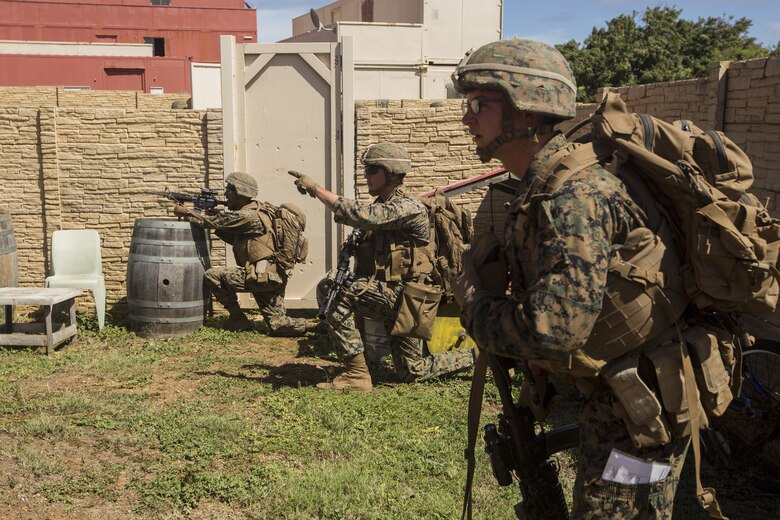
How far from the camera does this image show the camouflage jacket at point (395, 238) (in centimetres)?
584

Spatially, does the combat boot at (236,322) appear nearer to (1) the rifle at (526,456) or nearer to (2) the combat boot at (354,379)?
(2) the combat boot at (354,379)

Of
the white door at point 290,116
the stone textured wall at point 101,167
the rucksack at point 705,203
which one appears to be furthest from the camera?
the stone textured wall at point 101,167

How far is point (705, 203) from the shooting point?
2293mm

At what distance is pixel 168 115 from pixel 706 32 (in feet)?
98.8

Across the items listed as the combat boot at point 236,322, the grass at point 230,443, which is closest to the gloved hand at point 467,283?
the grass at point 230,443

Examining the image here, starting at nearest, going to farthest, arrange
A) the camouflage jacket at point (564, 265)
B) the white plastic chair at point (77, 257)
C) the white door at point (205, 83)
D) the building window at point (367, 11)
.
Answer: the camouflage jacket at point (564, 265) < the white plastic chair at point (77, 257) < the white door at point (205, 83) < the building window at point (367, 11)

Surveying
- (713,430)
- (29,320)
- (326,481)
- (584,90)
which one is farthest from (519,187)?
(584,90)

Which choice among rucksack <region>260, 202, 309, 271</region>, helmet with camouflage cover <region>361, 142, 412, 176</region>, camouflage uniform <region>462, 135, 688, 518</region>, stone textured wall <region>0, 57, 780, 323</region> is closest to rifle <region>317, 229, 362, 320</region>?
helmet with camouflage cover <region>361, 142, 412, 176</region>

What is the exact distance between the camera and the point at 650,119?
7.95 feet

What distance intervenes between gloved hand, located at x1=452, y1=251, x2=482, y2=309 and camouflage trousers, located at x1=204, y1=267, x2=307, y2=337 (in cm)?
567

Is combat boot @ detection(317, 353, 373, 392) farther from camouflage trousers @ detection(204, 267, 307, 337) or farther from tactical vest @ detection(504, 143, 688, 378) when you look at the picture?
tactical vest @ detection(504, 143, 688, 378)

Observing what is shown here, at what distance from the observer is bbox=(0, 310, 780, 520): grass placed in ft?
14.0

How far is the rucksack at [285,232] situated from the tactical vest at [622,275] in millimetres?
5871

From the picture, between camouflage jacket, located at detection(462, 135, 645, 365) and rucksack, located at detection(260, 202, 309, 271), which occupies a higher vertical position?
camouflage jacket, located at detection(462, 135, 645, 365)
